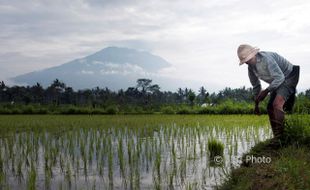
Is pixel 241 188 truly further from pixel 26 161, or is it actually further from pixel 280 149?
pixel 26 161

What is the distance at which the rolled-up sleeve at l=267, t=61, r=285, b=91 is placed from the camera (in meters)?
4.77

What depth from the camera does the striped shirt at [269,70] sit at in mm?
4812

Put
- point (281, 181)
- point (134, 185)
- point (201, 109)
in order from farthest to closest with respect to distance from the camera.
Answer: point (201, 109), point (134, 185), point (281, 181)

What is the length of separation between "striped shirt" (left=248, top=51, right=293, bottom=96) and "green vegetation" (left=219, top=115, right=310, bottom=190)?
1.89 ft

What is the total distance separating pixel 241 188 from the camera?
354 centimetres

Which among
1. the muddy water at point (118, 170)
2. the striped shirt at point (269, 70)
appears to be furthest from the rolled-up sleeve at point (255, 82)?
the muddy water at point (118, 170)

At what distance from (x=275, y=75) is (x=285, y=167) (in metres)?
1.47

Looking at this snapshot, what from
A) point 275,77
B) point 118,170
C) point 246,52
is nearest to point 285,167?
point 275,77

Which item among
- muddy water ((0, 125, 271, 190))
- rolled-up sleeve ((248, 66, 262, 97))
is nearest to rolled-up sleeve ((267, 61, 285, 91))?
rolled-up sleeve ((248, 66, 262, 97))

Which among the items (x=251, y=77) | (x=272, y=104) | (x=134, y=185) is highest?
(x=251, y=77)

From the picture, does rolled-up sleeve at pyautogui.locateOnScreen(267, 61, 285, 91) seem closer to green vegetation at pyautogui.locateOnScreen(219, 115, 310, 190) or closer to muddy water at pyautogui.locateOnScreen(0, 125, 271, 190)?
A: green vegetation at pyautogui.locateOnScreen(219, 115, 310, 190)

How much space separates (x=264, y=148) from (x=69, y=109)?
15.1 meters

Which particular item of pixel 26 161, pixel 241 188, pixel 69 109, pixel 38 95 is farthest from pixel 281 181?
pixel 38 95

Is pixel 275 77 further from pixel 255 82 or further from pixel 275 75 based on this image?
pixel 255 82
